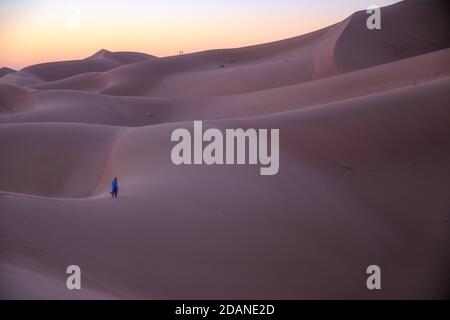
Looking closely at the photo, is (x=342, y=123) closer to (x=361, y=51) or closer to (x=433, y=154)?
(x=433, y=154)

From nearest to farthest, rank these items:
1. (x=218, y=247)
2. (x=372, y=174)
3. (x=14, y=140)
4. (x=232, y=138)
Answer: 1. (x=218, y=247)
2. (x=372, y=174)
3. (x=232, y=138)
4. (x=14, y=140)

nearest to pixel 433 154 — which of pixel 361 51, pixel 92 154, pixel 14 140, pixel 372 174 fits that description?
pixel 372 174

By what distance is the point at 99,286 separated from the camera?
13.3 feet

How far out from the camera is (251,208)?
606cm

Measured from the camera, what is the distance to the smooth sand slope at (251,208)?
4527 mm

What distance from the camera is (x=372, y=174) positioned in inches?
290

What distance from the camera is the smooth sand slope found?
14.9ft

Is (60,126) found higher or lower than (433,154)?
higher

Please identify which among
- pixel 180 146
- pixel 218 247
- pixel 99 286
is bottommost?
pixel 99 286

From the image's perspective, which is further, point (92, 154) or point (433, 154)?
point (92, 154)

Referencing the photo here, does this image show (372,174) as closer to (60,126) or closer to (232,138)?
(232,138)
